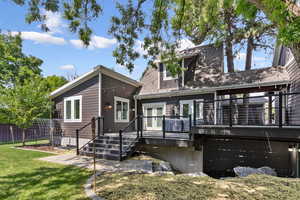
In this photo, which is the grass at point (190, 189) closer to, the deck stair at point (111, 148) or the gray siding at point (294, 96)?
the deck stair at point (111, 148)

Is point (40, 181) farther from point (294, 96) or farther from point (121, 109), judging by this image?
point (294, 96)

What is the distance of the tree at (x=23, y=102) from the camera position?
1084 centimetres

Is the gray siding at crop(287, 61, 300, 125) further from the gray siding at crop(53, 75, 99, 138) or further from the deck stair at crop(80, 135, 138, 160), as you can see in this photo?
the gray siding at crop(53, 75, 99, 138)

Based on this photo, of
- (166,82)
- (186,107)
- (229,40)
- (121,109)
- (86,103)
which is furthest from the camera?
(229,40)

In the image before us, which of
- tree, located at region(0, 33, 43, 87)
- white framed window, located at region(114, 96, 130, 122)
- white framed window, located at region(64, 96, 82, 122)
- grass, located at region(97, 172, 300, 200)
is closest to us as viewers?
grass, located at region(97, 172, 300, 200)

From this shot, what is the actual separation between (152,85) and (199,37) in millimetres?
6213

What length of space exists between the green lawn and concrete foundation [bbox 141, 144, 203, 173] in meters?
3.68

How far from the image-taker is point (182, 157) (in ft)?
26.2

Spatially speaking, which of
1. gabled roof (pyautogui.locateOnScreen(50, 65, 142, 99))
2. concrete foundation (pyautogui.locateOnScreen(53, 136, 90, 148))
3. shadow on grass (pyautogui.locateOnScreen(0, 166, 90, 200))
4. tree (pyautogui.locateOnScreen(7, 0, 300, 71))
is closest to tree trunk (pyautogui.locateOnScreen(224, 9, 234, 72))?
tree (pyautogui.locateOnScreen(7, 0, 300, 71))

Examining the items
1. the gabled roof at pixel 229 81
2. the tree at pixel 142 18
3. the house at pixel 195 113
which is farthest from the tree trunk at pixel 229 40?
the tree at pixel 142 18

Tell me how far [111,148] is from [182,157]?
10.3 feet

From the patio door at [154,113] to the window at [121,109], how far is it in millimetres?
1280

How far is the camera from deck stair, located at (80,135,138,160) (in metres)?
7.52

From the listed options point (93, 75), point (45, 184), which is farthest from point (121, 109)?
point (45, 184)
